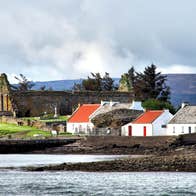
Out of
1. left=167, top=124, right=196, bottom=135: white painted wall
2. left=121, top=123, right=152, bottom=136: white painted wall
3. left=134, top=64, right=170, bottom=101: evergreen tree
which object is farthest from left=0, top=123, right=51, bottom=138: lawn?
left=134, top=64, right=170, bottom=101: evergreen tree

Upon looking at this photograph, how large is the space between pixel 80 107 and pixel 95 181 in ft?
170

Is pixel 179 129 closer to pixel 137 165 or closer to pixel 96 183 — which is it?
pixel 137 165

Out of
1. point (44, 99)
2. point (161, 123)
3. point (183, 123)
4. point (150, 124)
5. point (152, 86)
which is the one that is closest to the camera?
point (183, 123)

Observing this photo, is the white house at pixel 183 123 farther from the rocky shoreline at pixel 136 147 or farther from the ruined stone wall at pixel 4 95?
the ruined stone wall at pixel 4 95

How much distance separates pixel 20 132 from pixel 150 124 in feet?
44.0

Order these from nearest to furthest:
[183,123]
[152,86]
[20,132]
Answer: [183,123] < [20,132] < [152,86]

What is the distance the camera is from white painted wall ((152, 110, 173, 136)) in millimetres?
95875

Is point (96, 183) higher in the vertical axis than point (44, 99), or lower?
lower

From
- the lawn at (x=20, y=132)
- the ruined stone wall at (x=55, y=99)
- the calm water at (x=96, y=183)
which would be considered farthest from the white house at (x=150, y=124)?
the calm water at (x=96, y=183)

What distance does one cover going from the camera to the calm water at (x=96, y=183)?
5300cm

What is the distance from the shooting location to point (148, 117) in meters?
96.6

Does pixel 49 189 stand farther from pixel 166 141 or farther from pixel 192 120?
pixel 192 120

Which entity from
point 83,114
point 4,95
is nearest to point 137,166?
point 83,114

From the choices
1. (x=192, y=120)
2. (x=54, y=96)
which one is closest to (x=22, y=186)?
(x=192, y=120)
